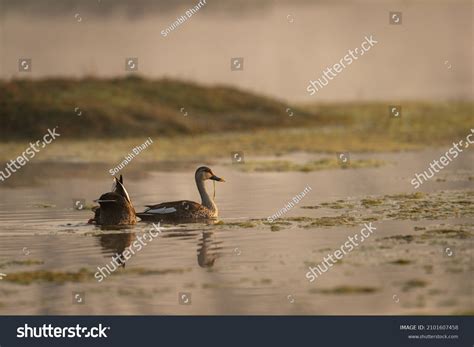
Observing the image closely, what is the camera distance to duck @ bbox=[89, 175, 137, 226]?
62.8ft

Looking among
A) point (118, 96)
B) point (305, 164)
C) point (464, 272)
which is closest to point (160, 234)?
point (464, 272)

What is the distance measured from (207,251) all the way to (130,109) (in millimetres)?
36834

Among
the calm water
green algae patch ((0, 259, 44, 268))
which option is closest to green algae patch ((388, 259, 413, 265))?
the calm water

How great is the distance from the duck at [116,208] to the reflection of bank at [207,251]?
176 cm

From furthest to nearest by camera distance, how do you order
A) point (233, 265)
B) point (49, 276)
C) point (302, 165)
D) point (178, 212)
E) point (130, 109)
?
point (130, 109) → point (302, 165) → point (178, 212) → point (233, 265) → point (49, 276)

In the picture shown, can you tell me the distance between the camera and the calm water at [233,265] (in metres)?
12.9

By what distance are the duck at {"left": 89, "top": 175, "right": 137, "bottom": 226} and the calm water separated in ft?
0.83

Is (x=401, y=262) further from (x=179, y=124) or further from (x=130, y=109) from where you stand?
(x=130, y=109)

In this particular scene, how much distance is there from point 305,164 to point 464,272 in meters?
18.5

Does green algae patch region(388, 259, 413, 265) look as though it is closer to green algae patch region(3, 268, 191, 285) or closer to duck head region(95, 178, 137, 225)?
green algae patch region(3, 268, 191, 285)

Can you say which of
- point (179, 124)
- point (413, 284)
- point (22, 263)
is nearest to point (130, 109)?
point (179, 124)

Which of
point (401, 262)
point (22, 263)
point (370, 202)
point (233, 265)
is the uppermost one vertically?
point (370, 202)

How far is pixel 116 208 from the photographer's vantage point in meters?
19.3

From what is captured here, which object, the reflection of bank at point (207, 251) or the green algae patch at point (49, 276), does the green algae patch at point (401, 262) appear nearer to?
the reflection of bank at point (207, 251)
